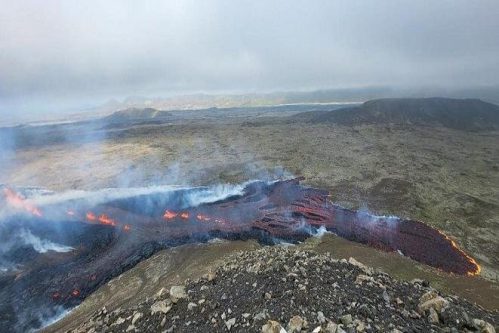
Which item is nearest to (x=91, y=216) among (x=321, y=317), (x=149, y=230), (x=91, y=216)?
(x=91, y=216)

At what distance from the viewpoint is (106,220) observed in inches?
1721

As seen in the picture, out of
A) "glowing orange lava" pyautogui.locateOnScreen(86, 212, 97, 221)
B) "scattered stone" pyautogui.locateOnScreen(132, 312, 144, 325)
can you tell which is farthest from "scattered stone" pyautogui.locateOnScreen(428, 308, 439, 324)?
"glowing orange lava" pyautogui.locateOnScreen(86, 212, 97, 221)

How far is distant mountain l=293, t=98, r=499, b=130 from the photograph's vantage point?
454ft

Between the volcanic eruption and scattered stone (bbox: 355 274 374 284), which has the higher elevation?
scattered stone (bbox: 355 274 374 284)

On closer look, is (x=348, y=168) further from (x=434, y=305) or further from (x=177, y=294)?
(x=177, y=294)

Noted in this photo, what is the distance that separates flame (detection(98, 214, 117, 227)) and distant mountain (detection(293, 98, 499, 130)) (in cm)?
11492

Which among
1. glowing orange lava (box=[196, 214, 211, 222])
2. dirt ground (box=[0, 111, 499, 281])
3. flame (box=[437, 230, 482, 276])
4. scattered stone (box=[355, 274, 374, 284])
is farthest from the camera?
dirt ground (box=[0, 111, 499, 281])

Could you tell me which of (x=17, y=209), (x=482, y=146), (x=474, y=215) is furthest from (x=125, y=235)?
(x=482, y=146)

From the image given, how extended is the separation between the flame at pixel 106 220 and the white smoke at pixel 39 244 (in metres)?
6.16

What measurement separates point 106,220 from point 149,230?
713 centimetres

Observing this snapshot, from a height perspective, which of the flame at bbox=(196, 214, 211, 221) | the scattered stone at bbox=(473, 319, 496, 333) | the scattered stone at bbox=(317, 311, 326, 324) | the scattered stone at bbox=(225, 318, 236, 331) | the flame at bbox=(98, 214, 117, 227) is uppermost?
the scattered stone at bbox=(317, 311, 326, 324)

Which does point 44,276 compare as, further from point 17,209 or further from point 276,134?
point 276,134

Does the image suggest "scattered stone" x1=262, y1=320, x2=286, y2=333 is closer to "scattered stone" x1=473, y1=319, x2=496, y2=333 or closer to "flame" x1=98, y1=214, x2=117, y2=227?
"scattered stone" x1=473, y1=319, x2=496, y2=333

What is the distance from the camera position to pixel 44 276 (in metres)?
31.0
